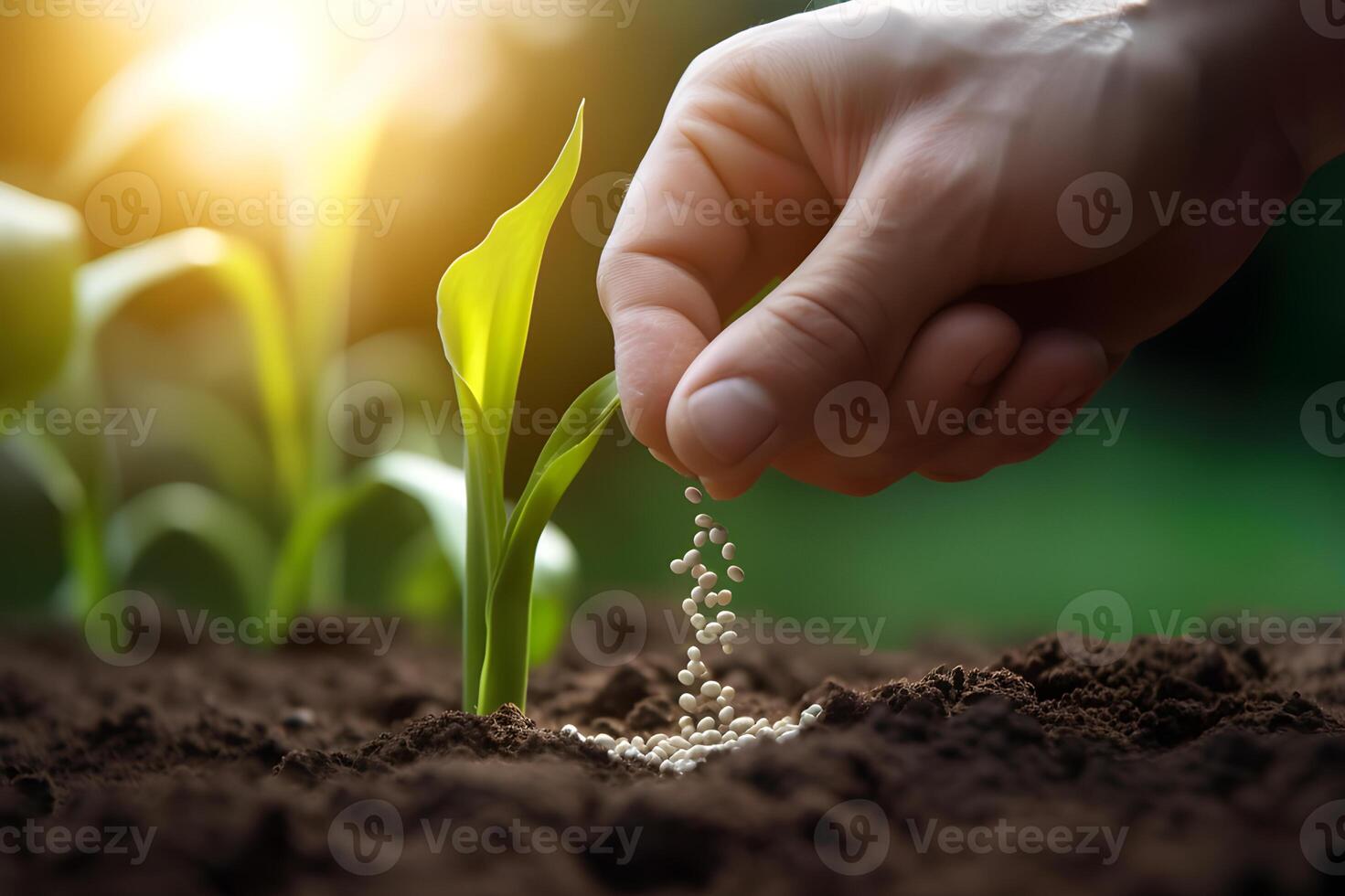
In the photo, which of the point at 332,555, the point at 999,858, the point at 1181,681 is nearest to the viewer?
the point at 999,858

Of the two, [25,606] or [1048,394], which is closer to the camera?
[1048,394]

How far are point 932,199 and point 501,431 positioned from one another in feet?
1.06

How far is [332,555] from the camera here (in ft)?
4.26

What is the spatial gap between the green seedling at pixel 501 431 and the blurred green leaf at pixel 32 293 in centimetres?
39

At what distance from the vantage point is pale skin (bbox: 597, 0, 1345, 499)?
0.55m

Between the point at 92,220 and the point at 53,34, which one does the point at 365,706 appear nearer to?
the point at 92,220

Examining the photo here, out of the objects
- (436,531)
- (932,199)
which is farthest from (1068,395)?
(436,531)

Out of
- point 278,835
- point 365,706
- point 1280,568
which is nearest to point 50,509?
point 365,706

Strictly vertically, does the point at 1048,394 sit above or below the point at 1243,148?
below

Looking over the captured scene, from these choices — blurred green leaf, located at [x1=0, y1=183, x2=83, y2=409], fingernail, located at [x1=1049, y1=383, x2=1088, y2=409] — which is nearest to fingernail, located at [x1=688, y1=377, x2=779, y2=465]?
fingernail, located at [x1=1049, y1=383, x2=1088, y2=409]

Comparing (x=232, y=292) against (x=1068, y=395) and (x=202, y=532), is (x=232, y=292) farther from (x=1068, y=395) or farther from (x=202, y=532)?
(x=1068, y=395)

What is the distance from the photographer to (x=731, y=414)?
525mm

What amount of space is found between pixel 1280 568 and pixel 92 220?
1811mm

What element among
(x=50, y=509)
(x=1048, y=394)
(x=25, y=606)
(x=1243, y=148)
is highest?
(x=1243, y=148)
